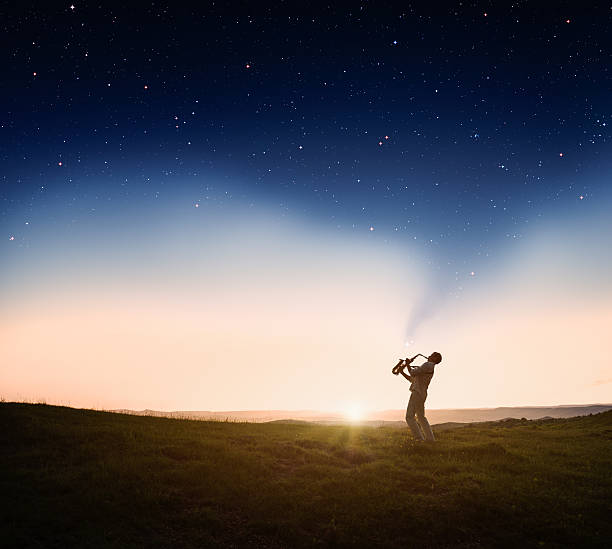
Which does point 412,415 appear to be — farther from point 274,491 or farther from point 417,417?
point 274,491

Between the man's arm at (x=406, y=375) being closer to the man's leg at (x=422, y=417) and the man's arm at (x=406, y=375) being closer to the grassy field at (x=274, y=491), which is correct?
the man's leg at (x=422, y=417)

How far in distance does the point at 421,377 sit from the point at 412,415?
1777 millimetres

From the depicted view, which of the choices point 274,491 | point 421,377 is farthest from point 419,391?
point 274,491

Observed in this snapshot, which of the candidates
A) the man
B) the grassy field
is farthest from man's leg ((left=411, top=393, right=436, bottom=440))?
the grassy field

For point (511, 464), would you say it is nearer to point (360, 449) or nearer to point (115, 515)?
point (360, 449)

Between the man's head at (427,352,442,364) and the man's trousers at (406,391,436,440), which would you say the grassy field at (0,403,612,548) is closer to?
the man's trousers at (406,391,436,440)

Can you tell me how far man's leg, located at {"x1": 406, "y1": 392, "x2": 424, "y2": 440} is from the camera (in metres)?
19.9

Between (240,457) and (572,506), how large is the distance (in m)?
10.0

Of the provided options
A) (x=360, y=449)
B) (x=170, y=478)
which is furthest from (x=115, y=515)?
(x=360, y=449)

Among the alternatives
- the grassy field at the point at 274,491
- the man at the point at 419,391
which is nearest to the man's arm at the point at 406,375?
the man at the point at 419,391

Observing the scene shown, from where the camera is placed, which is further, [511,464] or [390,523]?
[511,464]

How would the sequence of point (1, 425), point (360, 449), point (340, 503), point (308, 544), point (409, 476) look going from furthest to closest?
point (360, 449) → point (1, 425) → point (409, 476) → point (340, 503) → point (308, 544)

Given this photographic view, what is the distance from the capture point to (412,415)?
66.2 ft

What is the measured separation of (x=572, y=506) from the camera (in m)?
12.7
